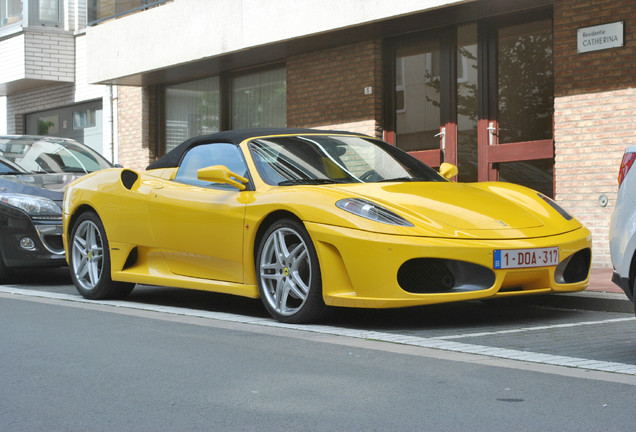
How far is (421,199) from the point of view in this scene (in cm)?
655

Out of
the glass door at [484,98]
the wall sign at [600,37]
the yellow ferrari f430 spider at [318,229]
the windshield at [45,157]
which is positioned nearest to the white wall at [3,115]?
the glass door at [484,98]

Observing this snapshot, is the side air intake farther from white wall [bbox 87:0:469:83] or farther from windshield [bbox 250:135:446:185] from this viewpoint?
white wall [bbox 87:0:469:83]

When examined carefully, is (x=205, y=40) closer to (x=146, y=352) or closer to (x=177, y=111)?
(x=177, y=111)

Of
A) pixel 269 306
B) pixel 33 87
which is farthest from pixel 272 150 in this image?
pixel 33 87

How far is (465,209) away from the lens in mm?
6520

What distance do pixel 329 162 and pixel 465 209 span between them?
120 cm

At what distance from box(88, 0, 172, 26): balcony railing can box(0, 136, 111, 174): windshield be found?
6.64 metres

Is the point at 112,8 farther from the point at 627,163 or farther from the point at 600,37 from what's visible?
the point at 627,163

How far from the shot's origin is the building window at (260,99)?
16906mm

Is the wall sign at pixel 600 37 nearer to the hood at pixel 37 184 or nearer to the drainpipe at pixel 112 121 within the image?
the hood at pixel 37 184

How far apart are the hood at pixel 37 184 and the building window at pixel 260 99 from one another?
656cm

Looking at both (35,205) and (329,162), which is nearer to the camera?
(329,162)

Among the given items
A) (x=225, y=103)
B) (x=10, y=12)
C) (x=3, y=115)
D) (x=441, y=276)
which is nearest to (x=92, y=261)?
(x=441, y=276)

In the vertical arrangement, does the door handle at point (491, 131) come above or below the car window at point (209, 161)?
above
